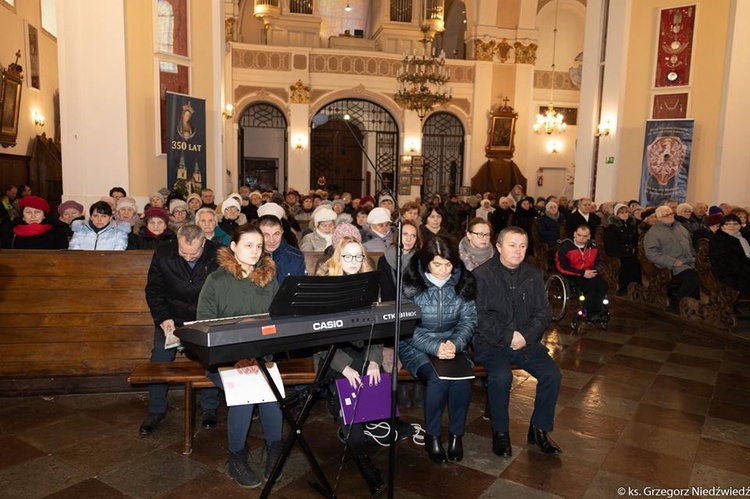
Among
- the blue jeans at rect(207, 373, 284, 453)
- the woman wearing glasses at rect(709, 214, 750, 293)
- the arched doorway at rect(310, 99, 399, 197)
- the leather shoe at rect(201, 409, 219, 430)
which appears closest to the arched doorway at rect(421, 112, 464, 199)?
the arched doorway at rect(310, 99, 399, 197)

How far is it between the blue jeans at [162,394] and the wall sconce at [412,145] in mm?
16364

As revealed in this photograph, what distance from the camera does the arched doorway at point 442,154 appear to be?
66.8 feet

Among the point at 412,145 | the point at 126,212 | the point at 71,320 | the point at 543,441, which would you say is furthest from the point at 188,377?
the point at 412,145

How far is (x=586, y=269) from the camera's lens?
6707 mm

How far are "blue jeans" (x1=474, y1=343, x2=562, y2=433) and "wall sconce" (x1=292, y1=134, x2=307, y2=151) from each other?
53.1ft

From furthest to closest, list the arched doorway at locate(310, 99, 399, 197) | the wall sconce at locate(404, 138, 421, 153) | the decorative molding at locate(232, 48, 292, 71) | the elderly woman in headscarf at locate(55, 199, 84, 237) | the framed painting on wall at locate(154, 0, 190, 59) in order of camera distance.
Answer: the arched doorway at locate(310, 99, 399, 197)
the wall sconce at locate(404, 138, 421, 153)
the decorative molding at locate(232, 48, 292, 71)
the framed painting on wall at locate(154, 0, 190, 59)
the elderly woman in headscarf at locate(55, 199, 84, 237)

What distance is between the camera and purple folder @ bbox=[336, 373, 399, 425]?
3.23 m

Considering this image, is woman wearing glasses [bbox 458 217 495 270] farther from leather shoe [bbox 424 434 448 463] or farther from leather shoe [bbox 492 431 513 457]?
leather shoe [bbox 424 434 448 463]

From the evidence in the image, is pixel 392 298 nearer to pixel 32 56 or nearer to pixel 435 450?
pixel 435 450

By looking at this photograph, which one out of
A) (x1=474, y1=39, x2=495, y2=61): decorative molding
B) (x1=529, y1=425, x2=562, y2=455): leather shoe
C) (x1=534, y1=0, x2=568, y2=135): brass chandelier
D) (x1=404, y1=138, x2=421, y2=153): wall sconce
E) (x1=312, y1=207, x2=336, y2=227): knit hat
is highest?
(x1=474, y1=39, x2=495, y2=61): decorative molding

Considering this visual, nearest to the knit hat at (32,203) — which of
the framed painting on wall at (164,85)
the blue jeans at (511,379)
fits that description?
A: the framed painting on wall at (164,85)

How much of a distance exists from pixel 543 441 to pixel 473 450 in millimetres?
450

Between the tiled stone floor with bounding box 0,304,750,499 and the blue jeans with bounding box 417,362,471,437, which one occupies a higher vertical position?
the blue jeans with bounding box 417,362,471,437

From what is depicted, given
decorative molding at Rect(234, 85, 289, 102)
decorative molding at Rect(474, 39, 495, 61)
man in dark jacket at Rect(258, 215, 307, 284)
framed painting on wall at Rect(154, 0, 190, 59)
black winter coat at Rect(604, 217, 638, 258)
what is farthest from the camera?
decorative molding at Rect(474, 39, 495, 61)
